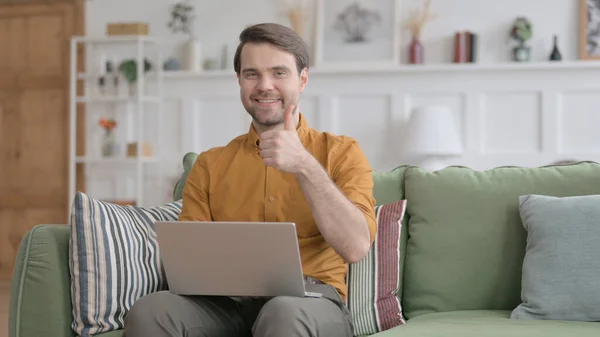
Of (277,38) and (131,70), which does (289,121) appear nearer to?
(277,38)

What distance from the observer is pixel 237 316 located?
2.21m

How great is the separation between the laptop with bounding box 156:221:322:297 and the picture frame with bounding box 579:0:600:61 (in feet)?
13.4

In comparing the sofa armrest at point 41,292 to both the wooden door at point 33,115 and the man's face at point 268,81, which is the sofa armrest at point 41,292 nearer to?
the man's face at point 268,81

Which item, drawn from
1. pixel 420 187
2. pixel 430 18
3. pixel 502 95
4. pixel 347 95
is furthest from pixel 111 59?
pixel 420 187

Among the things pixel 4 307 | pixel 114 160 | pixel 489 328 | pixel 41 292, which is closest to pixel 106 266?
pixel 41 292

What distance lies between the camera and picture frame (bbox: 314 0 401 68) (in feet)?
19.3

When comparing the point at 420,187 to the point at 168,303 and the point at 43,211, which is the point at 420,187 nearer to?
the point at 168,303

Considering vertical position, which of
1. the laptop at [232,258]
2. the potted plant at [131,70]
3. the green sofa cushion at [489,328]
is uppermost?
the potted plant at [131,70]

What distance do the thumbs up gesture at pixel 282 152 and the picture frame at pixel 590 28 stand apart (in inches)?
158

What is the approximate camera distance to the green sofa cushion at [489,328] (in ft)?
6.79

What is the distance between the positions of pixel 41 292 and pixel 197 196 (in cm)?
50

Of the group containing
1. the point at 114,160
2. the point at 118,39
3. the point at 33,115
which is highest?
the point at 118,39

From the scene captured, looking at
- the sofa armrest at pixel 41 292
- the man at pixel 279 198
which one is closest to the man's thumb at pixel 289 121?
the man at pixel 279 198

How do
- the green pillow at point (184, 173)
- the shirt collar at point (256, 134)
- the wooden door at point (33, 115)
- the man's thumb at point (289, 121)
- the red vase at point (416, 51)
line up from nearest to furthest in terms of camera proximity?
the man's thumb at point (289, 121) → the shirt collar at point (256, 134) → the green pillow at point (184, 173) → the red vase at point (416, 51) → the wooden door at point (33, 115)
